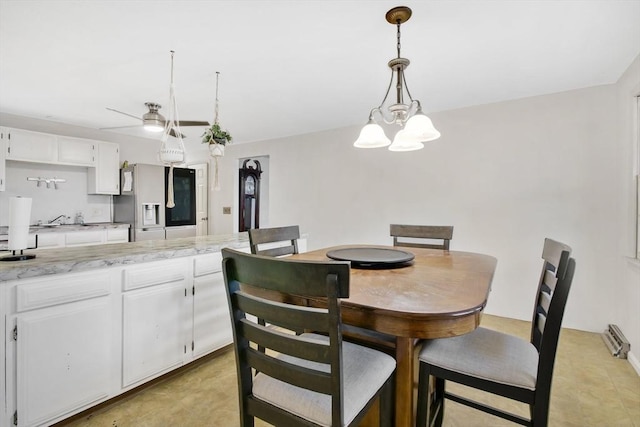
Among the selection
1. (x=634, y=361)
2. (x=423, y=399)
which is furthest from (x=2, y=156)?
(x=634, y=361)

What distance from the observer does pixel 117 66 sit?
2422 mm

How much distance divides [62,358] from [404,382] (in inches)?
65.1

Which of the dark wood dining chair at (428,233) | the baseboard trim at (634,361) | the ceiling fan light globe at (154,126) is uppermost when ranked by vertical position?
the ceiling fan light globe at (154,126)

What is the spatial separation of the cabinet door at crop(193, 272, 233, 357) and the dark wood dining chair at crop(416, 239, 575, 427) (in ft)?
5.07

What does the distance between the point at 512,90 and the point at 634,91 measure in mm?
842

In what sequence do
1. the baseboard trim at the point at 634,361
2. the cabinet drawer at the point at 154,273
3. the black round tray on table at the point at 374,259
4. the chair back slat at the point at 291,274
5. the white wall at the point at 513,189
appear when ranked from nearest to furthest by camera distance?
1. the chair back slat at the point at 291,274
2. the black round tray on table at the point at 374,259
3. the cabinet drawer at the point at 154,273
4. the baseboard trim at the point at 634,361
5. the white wall at the point at 513,189

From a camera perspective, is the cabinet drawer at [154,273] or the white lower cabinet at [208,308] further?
the white lower cabinet at [208,308]

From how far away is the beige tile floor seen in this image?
1.60m

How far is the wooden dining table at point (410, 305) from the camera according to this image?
36.4 inches

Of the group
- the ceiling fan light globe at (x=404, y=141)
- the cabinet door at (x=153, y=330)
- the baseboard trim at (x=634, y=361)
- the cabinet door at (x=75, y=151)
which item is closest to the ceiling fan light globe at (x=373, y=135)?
the ceiling fan light globe at (x=404, y=141)

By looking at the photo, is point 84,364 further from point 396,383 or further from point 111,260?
point 396,383

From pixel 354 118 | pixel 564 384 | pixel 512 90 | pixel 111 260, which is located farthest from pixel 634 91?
pixel 111 260

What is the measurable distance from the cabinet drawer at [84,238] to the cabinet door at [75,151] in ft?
3.37

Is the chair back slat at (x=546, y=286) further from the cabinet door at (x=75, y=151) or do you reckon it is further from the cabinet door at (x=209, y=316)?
the cabinet door at (x=75, y=151)
